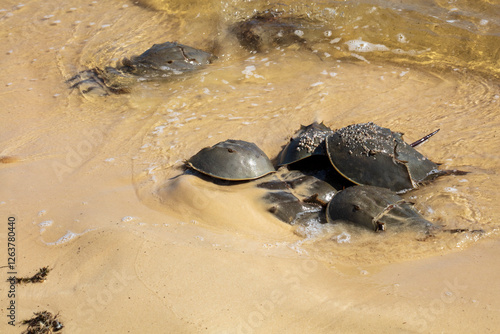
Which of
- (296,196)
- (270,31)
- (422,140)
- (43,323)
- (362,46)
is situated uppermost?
(270,31)

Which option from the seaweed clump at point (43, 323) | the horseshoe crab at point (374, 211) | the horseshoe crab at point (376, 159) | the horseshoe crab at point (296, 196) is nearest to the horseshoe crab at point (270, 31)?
the horseshoe crab at point (376, 159)

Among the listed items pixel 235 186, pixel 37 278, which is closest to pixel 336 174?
pixel 235 186

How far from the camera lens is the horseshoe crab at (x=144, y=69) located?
5.79 m

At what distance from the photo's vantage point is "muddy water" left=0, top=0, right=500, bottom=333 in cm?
249

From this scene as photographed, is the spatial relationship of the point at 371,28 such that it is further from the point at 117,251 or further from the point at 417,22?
the point at 117,251

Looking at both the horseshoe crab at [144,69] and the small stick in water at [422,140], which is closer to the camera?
the small stick in water at [422,140]

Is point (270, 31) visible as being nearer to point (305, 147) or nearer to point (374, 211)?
point (305, 147)

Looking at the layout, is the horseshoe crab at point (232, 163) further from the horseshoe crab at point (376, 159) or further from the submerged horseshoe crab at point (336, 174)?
the horseshoe crab at point (376, 159)

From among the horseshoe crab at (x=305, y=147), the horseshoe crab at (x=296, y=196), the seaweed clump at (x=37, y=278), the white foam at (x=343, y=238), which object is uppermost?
the seaweed clump at (x=37, y=278)

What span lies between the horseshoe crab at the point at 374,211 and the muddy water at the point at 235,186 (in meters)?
0.12

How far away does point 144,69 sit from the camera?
6.03m

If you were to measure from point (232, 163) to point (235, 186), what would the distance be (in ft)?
0.67

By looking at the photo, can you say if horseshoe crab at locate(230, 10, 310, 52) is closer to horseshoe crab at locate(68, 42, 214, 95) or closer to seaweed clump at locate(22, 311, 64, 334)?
horseshoe crab at locate(68, 42, 214, 95)

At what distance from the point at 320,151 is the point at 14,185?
9.09 ft
